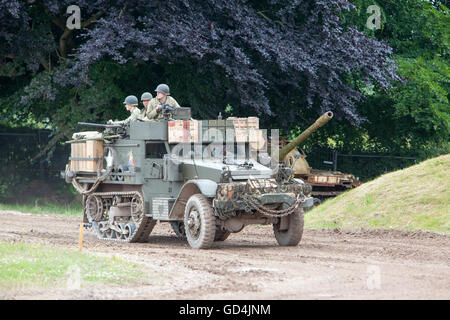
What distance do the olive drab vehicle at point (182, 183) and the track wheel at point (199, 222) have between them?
2 centimetres

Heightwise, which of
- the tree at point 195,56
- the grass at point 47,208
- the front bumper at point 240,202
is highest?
the tree at point 195,56

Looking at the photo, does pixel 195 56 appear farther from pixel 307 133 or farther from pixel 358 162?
pixel 358 162

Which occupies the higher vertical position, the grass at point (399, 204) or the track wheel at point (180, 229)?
the grass at point (399, 204)

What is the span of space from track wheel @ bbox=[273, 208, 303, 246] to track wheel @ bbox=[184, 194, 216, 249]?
1.62 metres

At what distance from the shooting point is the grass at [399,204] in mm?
17891

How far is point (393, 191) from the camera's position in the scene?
19.4m

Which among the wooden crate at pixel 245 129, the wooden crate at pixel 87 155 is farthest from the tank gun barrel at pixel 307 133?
the wooden crate at pixel 87 155

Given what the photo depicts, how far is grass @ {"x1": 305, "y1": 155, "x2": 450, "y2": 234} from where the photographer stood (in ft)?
58.7

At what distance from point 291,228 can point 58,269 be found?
18.9 ft

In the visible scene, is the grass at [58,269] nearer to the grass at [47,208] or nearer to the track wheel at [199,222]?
the track wheel at [199,222]
